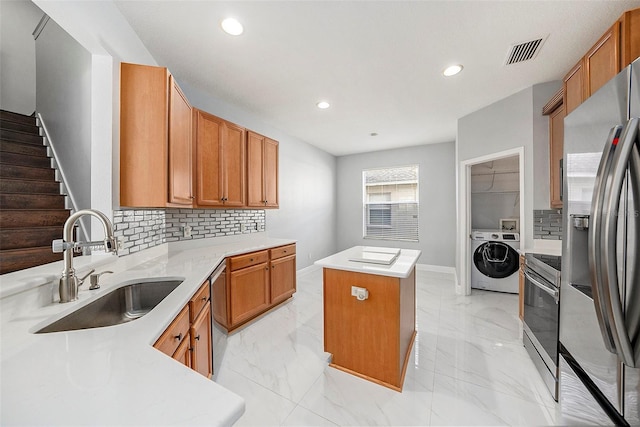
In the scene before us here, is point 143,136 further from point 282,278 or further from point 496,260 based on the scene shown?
point 496,260

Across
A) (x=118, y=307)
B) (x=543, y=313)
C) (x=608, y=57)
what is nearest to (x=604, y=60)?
(x=608, y=57)

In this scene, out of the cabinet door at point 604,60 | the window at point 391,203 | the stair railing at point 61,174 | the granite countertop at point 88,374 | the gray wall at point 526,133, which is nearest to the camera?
the granite countertop at point 88,374

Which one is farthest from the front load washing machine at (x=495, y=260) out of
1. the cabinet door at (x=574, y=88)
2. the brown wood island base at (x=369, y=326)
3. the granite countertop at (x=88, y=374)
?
the granite countertop at (x=88, y=374)

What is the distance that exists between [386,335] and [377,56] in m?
2.41

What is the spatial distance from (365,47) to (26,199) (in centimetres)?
257

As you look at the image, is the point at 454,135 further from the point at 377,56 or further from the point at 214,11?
the point at 214,11

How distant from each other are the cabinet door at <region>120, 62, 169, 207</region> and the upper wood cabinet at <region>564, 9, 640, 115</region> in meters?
2.93

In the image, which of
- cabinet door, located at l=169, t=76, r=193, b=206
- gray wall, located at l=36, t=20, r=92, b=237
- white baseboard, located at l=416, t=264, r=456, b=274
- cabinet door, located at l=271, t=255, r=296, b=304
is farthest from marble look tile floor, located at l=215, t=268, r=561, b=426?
white baseboard, located at l=416, t=264, r=456, b=274

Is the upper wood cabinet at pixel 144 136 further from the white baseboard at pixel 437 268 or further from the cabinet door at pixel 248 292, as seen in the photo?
the white baseboard at pixel 437 268

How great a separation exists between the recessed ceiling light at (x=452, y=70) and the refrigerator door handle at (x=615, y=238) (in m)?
2.02

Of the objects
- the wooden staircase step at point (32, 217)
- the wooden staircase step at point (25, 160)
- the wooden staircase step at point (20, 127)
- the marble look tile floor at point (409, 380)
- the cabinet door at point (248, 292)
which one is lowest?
the marble look tile floor at point (409, 380)

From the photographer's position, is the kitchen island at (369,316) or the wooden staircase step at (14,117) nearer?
the wooden staircase step at (14,117)

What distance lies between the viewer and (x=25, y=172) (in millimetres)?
1429

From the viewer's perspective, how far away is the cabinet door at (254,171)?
310 centimetres
